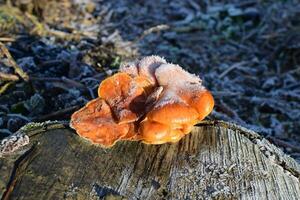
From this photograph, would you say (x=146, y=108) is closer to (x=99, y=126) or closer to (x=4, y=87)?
(x=99, y=126)

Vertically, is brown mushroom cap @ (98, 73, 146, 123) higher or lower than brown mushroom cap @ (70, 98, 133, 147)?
higher

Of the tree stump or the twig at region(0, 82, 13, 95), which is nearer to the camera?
the tree stump

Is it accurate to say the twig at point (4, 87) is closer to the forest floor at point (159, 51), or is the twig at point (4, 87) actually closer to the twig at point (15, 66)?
the forest floor at point (159, 51)

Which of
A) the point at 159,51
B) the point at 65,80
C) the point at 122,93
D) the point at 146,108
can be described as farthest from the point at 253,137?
the point at 159,51

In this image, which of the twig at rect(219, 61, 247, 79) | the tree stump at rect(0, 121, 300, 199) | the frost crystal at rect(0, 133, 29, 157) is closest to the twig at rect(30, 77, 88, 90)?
the tree stump at rect(0, 121, 300, 199)

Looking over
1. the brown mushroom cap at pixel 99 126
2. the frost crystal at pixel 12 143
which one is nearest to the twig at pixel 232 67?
the brown mushroom cap at pixel 99 126

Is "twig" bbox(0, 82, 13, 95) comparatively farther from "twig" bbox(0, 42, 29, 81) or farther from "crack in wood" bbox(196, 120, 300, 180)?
"crack in wood" bbox(196, 120, 300, 180)

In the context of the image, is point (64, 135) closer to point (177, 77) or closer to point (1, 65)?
point (177, 77)
